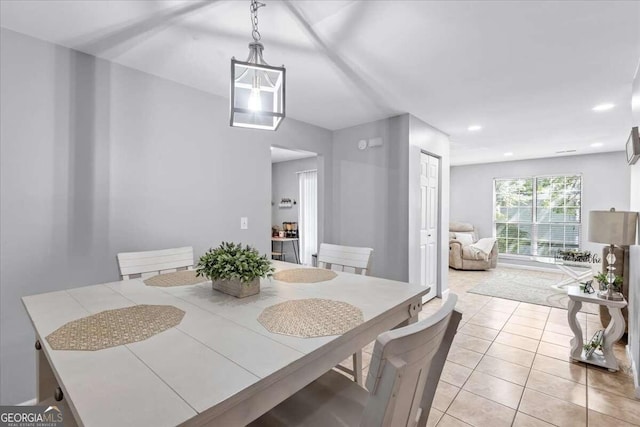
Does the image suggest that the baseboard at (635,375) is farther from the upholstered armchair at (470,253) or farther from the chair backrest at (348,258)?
the upholstered armchair at (470,253)

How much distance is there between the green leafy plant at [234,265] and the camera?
52.0 inches

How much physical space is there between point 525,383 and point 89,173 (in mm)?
3481

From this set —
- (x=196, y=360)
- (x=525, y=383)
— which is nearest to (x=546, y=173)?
(x=525, y=383)

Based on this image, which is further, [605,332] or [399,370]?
[605,332]

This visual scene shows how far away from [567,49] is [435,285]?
9.94 ft

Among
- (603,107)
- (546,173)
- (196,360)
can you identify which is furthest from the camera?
(546,173)

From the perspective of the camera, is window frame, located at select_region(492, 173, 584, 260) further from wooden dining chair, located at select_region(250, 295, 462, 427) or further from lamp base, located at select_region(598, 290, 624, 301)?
wooden dining chair, located at select_region(250, 295, 462, 427)

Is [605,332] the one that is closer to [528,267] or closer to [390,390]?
[390,390]

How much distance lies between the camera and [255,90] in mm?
1387

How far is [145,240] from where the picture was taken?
234 cm

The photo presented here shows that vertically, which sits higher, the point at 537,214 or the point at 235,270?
the point at 537,214

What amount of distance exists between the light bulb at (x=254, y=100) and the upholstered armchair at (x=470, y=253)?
582 cm

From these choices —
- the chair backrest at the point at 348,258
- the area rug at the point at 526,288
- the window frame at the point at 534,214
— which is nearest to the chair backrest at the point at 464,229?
the window frame at the point at 534,214

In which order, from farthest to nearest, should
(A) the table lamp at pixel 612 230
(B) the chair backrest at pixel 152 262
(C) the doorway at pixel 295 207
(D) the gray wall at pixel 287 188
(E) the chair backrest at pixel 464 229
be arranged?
(E) the chair backrest at pixel 464 229
(D) the gray wall at pixel 287 188
(C) the doorway at pixel 295 207
(A) the table lamp at pixel 612 230
(B) the chair backrest at pixel 152 262
